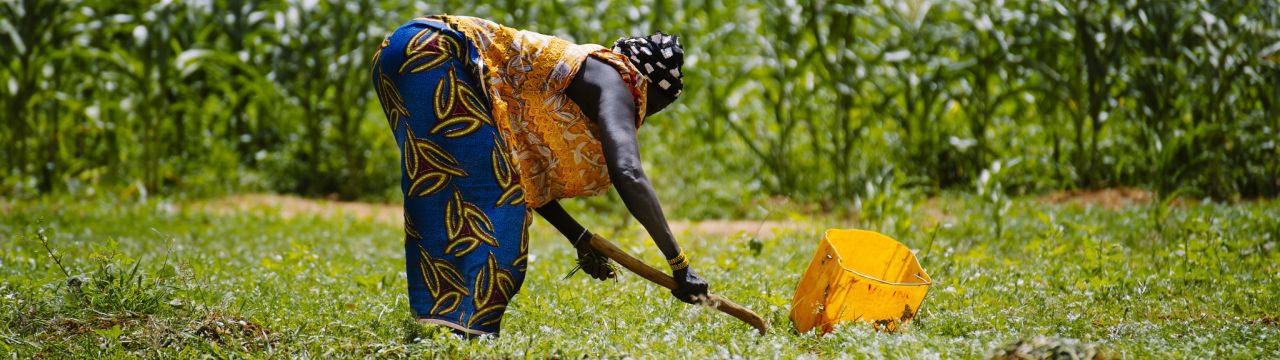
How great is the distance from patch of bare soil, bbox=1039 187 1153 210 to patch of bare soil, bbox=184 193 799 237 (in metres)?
1.55

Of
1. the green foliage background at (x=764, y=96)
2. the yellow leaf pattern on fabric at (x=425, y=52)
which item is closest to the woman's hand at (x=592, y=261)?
the yellow leaf pattern on fabric at (x=425, y=52)

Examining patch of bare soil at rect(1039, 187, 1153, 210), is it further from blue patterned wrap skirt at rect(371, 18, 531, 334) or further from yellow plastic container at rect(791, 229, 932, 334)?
blue patterned wrap skirt at rect(371, 18, 531, 334)

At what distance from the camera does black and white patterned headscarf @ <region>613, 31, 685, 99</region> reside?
3.20 m

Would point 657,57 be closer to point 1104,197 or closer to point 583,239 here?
point 583,239

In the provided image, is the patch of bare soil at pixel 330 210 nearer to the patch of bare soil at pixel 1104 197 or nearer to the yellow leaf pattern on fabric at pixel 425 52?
the patch of bare soil at pixel 1104 197

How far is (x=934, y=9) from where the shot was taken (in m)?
7.24

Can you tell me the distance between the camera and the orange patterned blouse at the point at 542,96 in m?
3.11

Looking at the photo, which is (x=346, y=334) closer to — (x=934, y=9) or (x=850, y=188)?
(x=850, y=188)

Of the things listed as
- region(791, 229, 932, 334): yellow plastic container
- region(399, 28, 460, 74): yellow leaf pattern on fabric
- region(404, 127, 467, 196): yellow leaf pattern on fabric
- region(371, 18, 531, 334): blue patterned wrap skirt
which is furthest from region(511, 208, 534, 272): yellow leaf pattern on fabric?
region(791, 229, 932, 334): yellow plastic container

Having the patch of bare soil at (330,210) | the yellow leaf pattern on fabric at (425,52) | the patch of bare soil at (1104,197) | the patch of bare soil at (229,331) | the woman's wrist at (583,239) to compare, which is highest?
the yellow leaf pattern on fabric at (425,52)

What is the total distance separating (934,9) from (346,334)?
5060 millimetres

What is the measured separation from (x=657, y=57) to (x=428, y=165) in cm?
68

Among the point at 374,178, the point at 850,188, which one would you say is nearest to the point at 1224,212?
the point at 850,188

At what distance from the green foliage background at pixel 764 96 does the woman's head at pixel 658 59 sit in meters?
2.50
